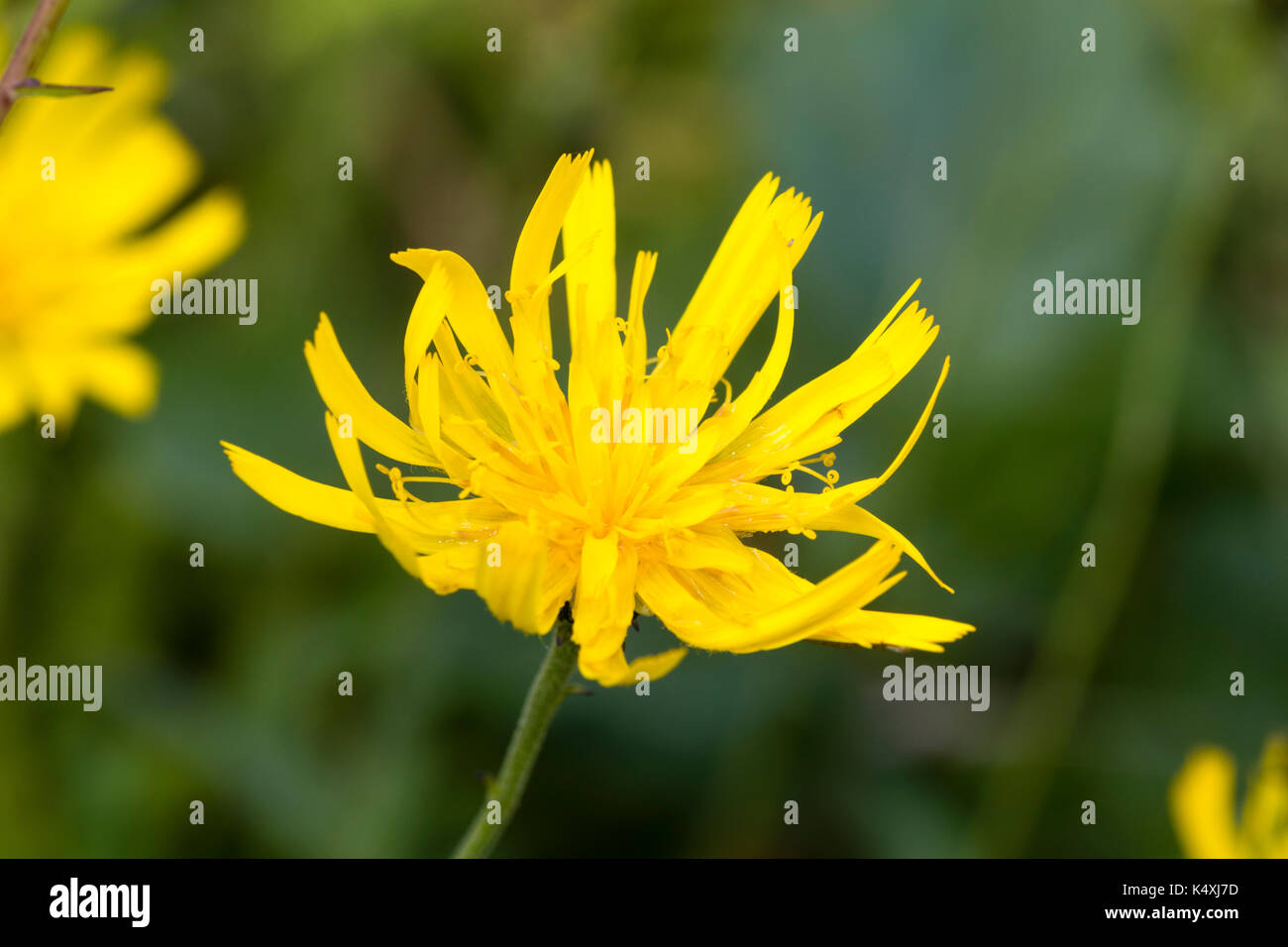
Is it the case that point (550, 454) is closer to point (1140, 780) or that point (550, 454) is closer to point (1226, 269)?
point (1140, 780)

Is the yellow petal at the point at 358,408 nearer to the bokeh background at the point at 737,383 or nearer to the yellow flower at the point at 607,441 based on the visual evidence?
the yellow flower at the point at 607,441

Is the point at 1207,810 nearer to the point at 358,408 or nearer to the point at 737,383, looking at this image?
the point at 737,383

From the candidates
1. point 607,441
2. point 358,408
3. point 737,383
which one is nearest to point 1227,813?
point 737,383

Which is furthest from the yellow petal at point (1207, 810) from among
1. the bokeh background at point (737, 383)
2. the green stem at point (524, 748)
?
the green stem at point (524, 748)

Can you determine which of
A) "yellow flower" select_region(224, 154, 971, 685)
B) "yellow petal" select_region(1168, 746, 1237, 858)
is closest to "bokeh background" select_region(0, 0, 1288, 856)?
"yellow petal" select_region(1168, 746, 1237, 858)

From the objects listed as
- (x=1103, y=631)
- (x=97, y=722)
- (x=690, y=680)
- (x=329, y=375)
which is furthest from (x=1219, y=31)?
(x=97, y=722)

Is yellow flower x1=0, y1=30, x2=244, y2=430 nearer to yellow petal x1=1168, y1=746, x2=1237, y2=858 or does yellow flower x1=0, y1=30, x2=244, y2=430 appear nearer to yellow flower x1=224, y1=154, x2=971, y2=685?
yellow flower x1=224, y1=154, x2=971, y2=685
